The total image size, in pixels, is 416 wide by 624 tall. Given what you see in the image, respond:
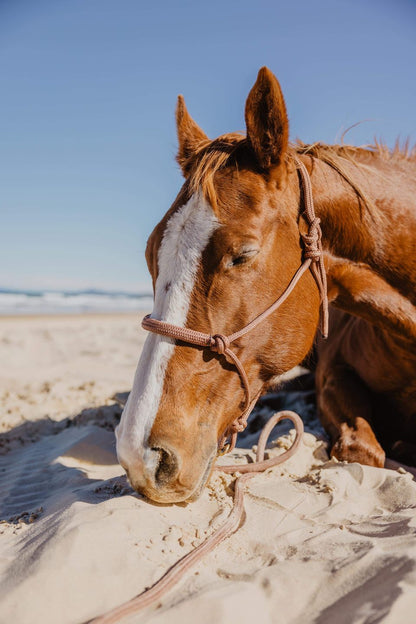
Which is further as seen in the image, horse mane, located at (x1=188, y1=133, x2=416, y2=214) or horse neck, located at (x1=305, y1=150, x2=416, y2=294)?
horse neck, located at (x1=305, y1=150, x2=416, y2=294)

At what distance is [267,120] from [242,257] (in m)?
0.55

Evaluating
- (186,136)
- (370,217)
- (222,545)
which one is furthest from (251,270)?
(222,545)

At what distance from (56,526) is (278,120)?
5.65 ft

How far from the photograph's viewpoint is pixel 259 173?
1984 millimetres

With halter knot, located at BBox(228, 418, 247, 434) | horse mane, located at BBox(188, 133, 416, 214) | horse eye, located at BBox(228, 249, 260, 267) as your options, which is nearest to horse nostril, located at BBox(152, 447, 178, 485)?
halter knot, located at BBox(228, 418, 247, 434)

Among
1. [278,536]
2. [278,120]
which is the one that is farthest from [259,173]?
[278,536]

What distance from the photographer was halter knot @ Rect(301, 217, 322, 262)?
2027 mm

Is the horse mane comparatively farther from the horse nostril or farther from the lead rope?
the lead rope

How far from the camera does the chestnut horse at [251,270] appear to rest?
5.61 ft

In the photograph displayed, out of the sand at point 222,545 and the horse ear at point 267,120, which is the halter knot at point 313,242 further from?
the sand at point 222,545

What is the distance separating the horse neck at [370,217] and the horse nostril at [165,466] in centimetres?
116

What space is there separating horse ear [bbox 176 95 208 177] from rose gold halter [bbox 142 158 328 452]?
0.54m

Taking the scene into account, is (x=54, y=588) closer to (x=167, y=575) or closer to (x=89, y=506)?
(x=167, y=575)

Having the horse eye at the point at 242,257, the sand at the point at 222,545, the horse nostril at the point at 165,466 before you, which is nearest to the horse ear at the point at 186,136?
the horse eye at the point at 242,257
